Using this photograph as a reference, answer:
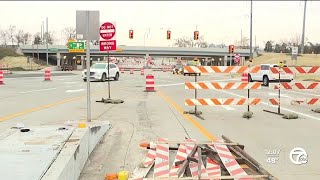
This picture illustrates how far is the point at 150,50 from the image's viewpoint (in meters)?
116

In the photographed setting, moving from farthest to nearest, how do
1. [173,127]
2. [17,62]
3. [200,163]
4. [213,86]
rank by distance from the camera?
[17,62]
[213,86]
[173,127]
[200,163]

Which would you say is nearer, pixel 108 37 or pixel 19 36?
pixel 108 37

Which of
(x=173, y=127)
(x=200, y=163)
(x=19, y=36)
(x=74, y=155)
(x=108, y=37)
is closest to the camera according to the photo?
(x=74, y=155)

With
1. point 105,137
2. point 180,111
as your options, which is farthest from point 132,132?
point 180,111

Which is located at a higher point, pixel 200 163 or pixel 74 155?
pixel 74 155

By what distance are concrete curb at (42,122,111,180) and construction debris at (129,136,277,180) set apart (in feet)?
2.70

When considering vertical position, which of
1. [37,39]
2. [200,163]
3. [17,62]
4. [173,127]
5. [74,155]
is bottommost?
[173,127]

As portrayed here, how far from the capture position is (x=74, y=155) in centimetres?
547

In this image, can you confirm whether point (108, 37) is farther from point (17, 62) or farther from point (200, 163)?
point (17, 62)

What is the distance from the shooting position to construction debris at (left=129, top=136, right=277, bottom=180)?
5.51 metres

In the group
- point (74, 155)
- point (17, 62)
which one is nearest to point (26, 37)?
point (17, 62)

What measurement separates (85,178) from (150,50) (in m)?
111

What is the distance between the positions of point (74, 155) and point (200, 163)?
5.81 feet

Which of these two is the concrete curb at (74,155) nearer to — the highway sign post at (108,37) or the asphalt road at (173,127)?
the asphalt road at (173,127)
